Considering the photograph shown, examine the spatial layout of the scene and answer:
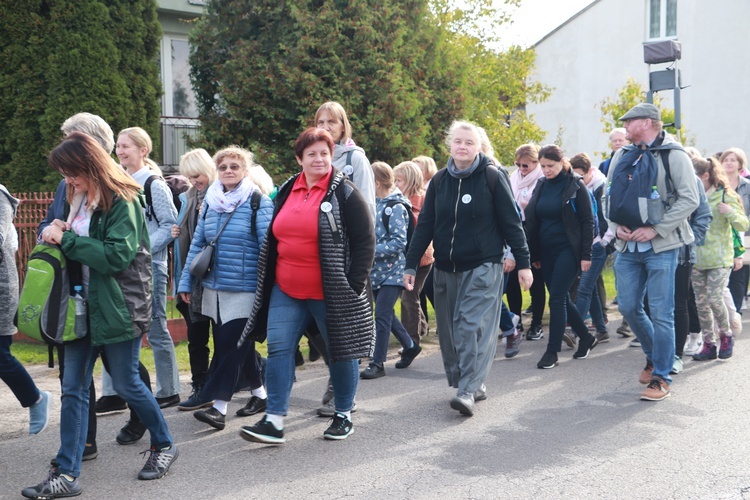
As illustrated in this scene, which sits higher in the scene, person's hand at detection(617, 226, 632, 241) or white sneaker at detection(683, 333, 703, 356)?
person's hand at detection(617, 226, 632, 241)

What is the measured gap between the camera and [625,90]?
19453 millimetres

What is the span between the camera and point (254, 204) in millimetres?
5863

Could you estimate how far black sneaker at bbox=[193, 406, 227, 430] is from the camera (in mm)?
5598

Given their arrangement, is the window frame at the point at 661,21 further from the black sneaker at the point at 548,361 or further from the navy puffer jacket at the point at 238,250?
the navy puffer jacket at the point at 238,250

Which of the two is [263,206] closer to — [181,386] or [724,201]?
[181,386]

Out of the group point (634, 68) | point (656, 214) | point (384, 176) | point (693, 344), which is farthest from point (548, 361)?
point (634, 68)

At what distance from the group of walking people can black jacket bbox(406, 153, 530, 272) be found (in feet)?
0.04

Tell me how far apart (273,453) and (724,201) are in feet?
16.4

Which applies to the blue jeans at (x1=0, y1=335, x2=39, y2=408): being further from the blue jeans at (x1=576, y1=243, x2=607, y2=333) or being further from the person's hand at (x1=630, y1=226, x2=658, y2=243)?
the blue jeans at (x1=576, y1=243, x2=607, y2=333)

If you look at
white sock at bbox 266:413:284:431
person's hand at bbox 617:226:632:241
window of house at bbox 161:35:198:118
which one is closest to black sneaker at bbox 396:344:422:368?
person's hand at bbox 617:226:632:241

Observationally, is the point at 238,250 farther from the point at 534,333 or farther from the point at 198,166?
the point at 534,333

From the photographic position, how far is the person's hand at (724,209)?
796cm

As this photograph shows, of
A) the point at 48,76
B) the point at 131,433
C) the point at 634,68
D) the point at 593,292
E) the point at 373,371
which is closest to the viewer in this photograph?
the point at 131,433

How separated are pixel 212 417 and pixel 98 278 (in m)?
1.50
